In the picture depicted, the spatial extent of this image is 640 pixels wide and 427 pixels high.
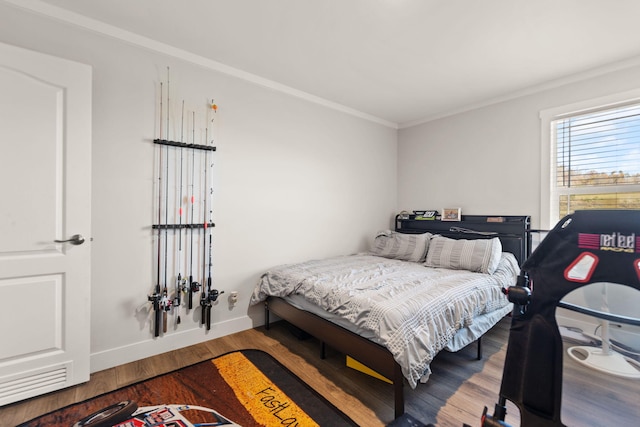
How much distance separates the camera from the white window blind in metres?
2.60

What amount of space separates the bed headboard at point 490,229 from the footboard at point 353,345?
2.23 metres

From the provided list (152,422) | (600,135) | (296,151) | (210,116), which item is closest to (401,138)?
(296,151)

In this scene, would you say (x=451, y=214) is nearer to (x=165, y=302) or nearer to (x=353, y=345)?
(x=353, y=345)

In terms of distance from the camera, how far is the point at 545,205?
9.96ft

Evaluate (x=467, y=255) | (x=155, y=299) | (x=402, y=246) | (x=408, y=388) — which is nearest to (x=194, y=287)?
(x=155, y=299)

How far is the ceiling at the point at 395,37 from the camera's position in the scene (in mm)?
1953

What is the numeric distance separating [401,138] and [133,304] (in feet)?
12.9

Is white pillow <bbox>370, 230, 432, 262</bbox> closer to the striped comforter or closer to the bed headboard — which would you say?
the striped comforter

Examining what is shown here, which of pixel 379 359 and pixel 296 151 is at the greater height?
pixel 296 151

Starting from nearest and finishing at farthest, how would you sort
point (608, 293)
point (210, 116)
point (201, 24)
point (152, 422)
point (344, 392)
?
point (608, 293) < point (152, 422) < point (344, 392) < point (201, 24) < point (210, 116)

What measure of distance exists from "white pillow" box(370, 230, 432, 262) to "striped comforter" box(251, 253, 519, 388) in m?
0.22

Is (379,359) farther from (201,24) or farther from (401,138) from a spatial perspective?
(401,138)

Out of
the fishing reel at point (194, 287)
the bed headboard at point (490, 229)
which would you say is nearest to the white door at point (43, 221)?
the fishing reel at point (194, 287)

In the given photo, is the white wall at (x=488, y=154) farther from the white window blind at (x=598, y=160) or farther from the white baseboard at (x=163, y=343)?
the white baseboard at (x=163, y=343)
